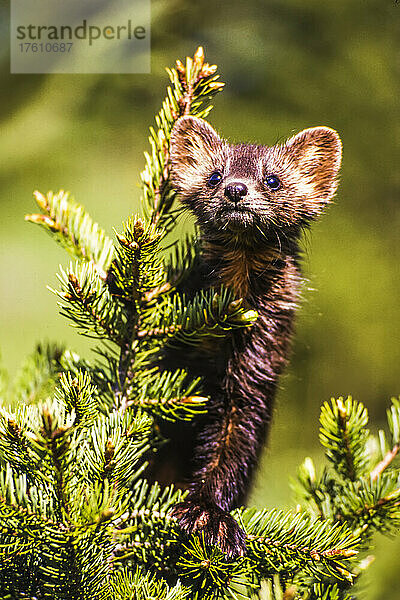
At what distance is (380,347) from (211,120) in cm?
78

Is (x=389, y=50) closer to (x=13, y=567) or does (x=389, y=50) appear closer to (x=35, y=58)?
(x=35, y=58)

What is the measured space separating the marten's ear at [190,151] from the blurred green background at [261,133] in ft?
2.25

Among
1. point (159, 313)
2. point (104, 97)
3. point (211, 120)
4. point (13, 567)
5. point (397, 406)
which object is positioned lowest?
point (13, 567)

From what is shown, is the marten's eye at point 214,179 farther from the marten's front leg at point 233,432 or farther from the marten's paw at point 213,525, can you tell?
the marten's paw at point 213,525

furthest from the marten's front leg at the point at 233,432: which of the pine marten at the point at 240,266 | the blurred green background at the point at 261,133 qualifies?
the blurred green background at the point at 261,133

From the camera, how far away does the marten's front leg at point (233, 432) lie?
871mm

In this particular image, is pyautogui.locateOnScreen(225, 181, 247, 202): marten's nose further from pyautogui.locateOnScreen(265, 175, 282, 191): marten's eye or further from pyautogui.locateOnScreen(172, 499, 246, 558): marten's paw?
pyautogui.locateOnScreen(172, 499, 246, 558): marten's paw

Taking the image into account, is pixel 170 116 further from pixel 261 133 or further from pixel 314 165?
pixel 261 133

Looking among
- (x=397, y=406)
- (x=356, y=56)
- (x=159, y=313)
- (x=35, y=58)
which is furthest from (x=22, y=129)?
(x=397, y=406)

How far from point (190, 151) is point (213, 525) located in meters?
0.48

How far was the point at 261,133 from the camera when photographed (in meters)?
1.57

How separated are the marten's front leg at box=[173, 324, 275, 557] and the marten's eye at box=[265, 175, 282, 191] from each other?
23 cm

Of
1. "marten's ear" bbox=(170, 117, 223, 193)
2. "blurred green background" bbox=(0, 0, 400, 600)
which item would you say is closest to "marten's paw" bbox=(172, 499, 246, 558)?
"marten's ear" bbox=(170, 117, 223, 193)

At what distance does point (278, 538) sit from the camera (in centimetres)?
70
